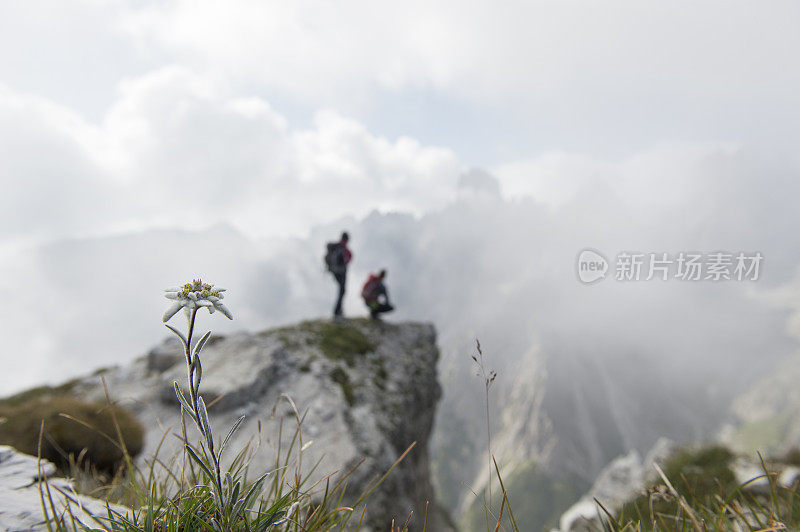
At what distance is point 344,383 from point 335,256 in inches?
222

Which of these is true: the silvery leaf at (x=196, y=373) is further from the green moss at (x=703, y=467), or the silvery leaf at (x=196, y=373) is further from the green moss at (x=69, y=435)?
the green moss at (x=703, y=467)

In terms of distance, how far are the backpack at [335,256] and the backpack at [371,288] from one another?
200 centimetres

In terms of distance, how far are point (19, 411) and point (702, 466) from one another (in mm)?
18846

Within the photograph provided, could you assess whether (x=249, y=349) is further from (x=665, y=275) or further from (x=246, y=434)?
(x=665, y=275)

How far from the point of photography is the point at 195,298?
1.80 metres

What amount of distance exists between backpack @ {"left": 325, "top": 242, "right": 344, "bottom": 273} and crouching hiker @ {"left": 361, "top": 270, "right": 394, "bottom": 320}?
1987 mm

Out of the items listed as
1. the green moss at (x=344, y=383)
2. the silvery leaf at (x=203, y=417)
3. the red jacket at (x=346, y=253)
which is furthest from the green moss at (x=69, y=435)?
the red jacket at (x=346, y=253)

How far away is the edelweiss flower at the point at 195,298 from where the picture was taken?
5.77 ft

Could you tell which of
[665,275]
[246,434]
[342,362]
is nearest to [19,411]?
[246,434]

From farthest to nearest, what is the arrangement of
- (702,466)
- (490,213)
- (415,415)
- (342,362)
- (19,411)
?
1. (490,213)
2. (415,415)
3. (342,362)
4. (702,466)
5. (19,411)

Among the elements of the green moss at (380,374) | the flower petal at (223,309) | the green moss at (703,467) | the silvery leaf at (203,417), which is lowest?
the green moss at (703,467)

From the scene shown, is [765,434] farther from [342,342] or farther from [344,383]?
[344,383]

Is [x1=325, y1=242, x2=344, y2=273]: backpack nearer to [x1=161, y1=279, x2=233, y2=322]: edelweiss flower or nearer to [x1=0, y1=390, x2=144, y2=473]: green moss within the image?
[x1=0, y1=390, x2=144, y2=473]: green moss

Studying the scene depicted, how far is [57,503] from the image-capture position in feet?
8.20
